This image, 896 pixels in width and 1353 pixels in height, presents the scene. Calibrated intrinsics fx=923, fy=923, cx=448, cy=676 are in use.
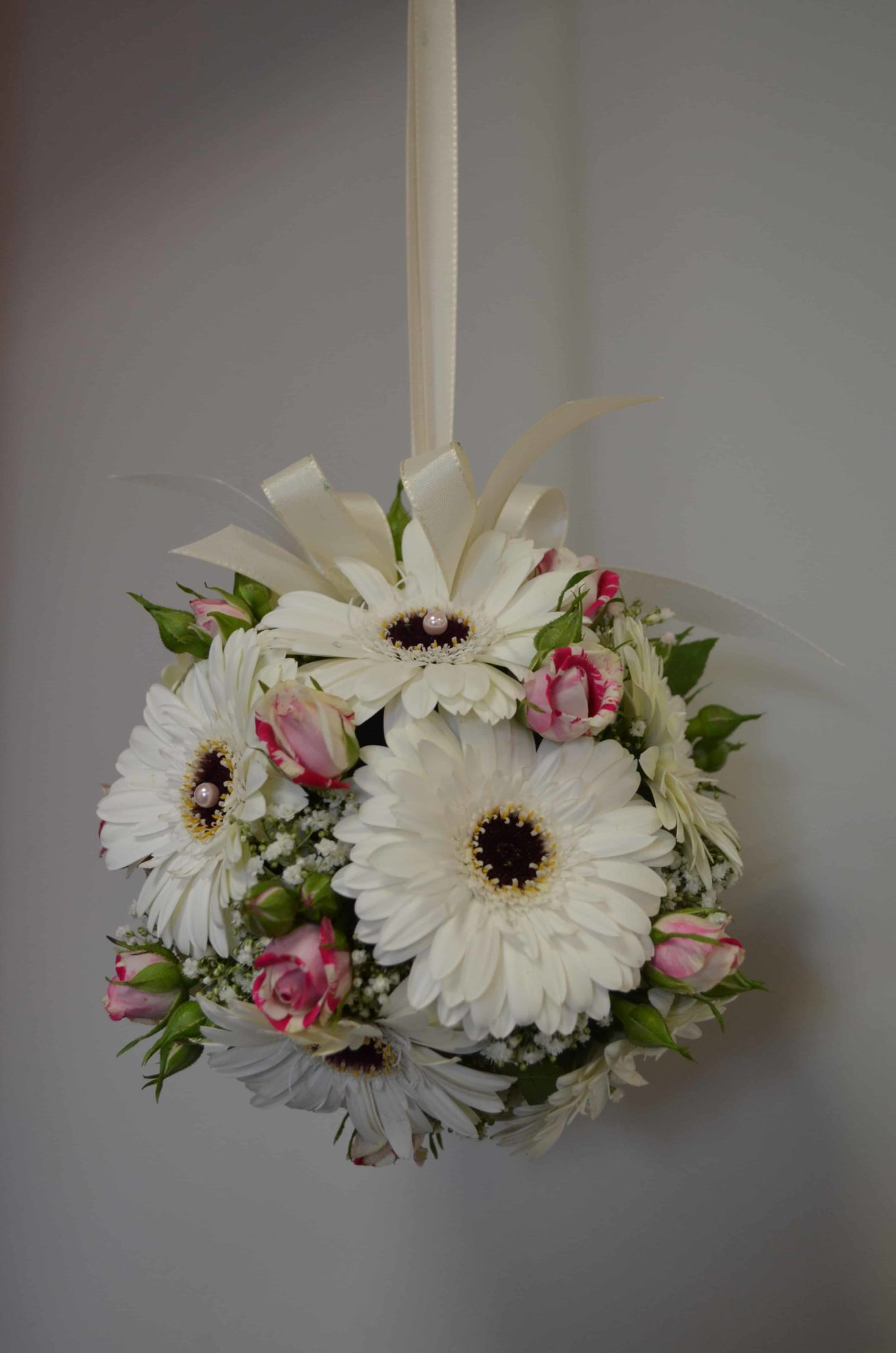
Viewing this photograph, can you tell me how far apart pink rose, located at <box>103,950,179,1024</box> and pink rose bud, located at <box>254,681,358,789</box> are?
0.17 meters

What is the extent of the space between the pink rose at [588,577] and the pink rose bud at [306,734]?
185 mm

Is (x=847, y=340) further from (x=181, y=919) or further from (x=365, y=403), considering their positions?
(x=181, y=919)

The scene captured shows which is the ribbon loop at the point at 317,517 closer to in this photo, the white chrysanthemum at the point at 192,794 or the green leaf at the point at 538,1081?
the white chrysanthemum at the point at 192,794

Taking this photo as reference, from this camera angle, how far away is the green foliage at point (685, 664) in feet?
2.51

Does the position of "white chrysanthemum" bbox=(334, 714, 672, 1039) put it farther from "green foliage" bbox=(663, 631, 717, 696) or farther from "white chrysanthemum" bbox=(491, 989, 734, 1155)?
"green foliage" bbox=(663, 631, 717, 696)

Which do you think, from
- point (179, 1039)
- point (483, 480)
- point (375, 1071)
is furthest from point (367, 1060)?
point (483, 480)

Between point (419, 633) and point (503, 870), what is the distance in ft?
0.52

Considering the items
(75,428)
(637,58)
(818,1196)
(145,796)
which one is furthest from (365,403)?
(818,1196)

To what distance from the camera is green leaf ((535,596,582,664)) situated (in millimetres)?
537

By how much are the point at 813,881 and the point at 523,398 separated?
21.9 inches

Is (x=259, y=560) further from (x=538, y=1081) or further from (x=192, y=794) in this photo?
(x=538, y=1081)

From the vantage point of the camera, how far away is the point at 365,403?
99 centimetres

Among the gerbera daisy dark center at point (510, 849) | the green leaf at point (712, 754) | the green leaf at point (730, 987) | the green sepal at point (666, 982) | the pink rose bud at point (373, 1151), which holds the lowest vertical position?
Result: the pink rose bud at point (373, 1151)

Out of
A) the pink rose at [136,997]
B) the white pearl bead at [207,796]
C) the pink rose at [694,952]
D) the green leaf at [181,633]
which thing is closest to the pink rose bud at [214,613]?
the green leaf at [181,633]
